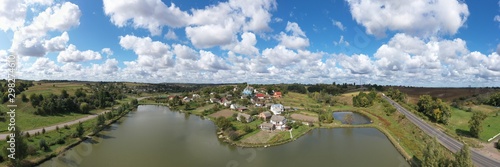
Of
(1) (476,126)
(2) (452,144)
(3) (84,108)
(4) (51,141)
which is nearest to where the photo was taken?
(4) (51,141)

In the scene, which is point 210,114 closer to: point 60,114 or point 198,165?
point 60,114

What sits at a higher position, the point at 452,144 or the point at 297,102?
the point at 297,102

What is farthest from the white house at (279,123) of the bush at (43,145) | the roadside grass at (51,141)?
the bush at (43,145)

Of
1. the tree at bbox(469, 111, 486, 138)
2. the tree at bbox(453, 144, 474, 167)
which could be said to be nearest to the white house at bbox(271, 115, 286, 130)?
the tree at bbox(453, 144, 474, 167)

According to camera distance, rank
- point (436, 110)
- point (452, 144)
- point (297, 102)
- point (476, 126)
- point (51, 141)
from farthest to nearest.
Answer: point (297, 102) → point (436, 110) → point (476, 126) → point (452, 144) → point (51, 141)

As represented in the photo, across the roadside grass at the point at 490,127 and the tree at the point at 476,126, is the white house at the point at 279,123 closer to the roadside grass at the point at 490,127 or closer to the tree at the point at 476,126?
the tree at the point at 476,126

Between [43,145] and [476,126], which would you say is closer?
[43,145]

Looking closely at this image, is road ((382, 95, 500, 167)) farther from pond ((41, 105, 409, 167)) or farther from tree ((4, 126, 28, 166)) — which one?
tree ((4, 126, 28, 166))

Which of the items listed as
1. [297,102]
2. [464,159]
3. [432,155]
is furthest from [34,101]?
[464,159]

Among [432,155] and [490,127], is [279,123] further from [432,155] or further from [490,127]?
[490,127]

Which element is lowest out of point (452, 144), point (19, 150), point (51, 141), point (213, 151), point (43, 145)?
point (213, 151)
